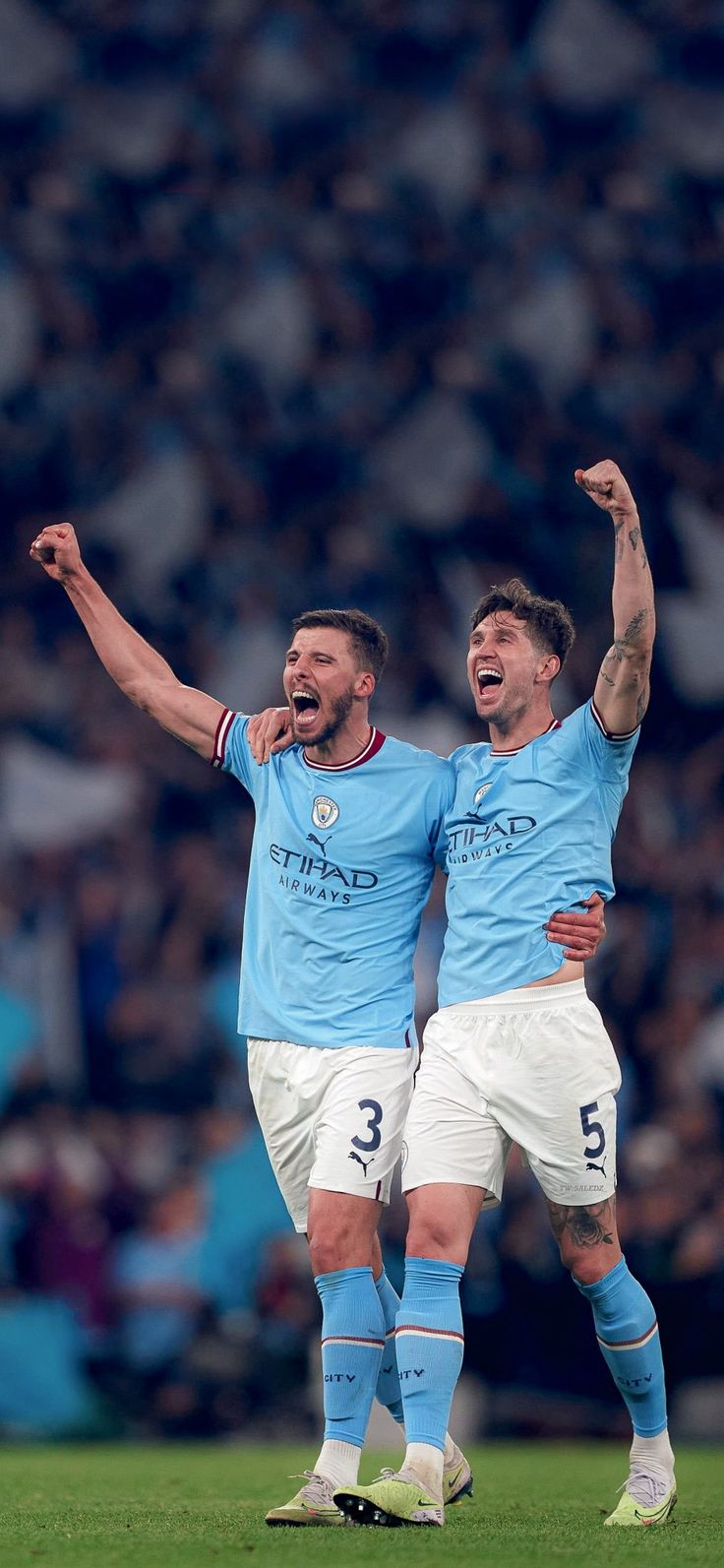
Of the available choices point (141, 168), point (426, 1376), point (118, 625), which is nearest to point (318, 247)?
point (141, 168)

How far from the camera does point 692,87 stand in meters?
11.6

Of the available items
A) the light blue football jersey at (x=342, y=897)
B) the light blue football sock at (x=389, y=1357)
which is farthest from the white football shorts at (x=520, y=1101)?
the light blue football sock at (x=389, y=1357)

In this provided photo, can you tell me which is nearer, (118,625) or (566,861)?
(566,861)

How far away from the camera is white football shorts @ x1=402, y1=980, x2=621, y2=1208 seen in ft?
14.7

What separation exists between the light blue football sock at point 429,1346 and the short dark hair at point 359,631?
5.35 ft

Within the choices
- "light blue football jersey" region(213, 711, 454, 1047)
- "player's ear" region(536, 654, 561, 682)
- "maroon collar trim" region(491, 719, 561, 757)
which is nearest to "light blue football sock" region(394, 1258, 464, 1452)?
"light blue football jersey" region(213, 711, 454, 1047)

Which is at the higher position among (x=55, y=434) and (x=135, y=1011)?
(x=55, y=434)

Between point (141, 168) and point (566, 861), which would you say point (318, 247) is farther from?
point (566, 861)

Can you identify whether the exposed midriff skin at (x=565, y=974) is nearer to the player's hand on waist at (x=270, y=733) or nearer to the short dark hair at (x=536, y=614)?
the short dark hair at (x=536, y=614)

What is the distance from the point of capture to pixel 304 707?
4.95 m

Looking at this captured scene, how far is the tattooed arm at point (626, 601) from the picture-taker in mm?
4461

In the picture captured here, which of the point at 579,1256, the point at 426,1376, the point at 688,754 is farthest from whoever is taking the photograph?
the point at 688,754

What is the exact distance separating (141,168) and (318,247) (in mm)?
1229

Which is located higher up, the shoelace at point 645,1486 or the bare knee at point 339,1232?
the bare knee at point 339,1232
